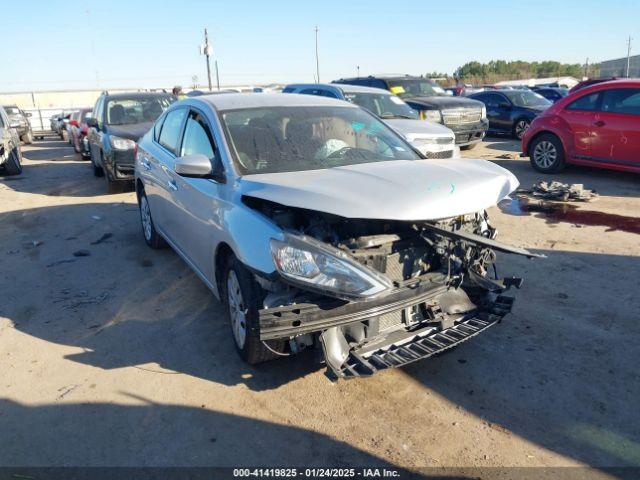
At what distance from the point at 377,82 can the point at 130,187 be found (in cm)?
701

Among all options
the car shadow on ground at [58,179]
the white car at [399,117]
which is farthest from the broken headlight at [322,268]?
the car shadow on ground at [58,179]

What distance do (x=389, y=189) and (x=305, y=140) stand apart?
4.03 feet

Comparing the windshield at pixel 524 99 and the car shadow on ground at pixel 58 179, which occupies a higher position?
the windshield at pixel 524 99

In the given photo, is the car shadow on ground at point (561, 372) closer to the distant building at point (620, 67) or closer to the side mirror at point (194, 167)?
the side mirror at point (194, 167)

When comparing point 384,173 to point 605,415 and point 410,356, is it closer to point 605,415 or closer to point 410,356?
point 410,356

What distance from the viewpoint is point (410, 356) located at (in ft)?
10.3

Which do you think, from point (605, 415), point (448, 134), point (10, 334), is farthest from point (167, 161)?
point (448, 134)

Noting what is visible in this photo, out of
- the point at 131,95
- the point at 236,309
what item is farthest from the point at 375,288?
the point at 131,95

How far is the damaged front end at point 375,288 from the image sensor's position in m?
2.96

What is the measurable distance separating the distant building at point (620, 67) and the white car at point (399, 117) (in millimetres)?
37669

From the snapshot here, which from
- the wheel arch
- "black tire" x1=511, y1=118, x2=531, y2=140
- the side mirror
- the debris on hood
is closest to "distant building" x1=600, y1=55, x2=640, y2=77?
"black tire" x1=511, y1=118, x2=531, y2=140

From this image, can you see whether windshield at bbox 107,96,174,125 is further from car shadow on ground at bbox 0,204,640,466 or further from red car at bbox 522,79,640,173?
red car at bbox 522,79,640,173

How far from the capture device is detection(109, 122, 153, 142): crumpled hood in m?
9.59

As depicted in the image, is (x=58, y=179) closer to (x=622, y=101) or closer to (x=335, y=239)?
(x=335, y=239)
